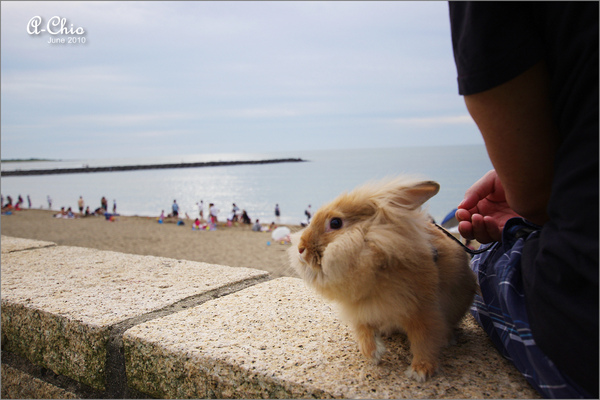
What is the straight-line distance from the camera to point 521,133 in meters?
1.17

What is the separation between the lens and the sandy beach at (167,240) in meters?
17.3

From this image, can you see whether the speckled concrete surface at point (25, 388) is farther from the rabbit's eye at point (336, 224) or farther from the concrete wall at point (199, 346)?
the rabbit's eye at point (336, 224)

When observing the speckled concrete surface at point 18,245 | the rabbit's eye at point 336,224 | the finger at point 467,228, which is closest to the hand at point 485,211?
the finger at point 467,228

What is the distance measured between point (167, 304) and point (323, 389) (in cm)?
100

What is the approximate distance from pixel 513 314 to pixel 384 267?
420 mm

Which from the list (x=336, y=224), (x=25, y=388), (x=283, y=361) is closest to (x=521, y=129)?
(x=336, y=224)

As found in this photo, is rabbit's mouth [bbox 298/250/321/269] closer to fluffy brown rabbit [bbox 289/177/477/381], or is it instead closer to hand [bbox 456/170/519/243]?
fluffy brown rabbit [bbox 289/177/477/381]

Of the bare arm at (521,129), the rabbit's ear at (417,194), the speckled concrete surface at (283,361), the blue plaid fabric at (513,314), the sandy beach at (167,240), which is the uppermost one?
the bare arm at (521,129)

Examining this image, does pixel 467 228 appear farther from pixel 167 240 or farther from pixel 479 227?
pixel 167 240

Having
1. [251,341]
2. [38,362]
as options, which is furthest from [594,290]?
[38,362]

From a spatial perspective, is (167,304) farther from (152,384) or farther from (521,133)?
(521,133)

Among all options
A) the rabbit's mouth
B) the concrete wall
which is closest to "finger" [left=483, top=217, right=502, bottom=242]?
the concrete wall

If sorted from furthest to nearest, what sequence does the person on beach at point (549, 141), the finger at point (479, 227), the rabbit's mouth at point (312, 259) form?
1. the finger at point (479, 227)
2. the rabbit's mouth at point (312, 259)
3. the person on beach at point (549, 141)

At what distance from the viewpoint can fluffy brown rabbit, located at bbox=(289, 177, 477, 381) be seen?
55.6 inches
